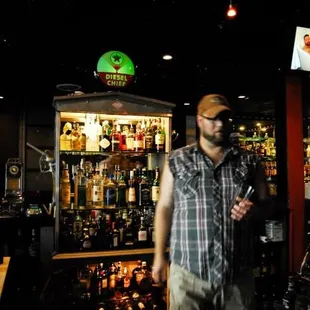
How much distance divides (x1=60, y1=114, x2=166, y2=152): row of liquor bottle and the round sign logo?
1.20 feet

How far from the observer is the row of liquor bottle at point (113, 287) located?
11.2 ft

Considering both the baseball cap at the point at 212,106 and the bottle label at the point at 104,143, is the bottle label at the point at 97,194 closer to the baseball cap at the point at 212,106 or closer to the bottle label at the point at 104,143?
the bottle label at the point at 104,143

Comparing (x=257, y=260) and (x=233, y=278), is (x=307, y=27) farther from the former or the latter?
(x=233, y=278)

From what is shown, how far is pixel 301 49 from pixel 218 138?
238cm

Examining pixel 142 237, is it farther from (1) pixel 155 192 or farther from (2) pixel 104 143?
(2) pixel 104 143

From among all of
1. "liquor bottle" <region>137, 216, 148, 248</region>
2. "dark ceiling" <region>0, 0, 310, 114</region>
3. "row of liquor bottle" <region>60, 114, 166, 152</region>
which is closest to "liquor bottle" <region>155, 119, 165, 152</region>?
"row of liquor bottle" <region>60, 114, 166, 152</region>

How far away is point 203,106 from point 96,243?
192cm

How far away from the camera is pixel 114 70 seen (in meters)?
3.54

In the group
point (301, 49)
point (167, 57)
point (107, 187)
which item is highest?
point (167, 57)

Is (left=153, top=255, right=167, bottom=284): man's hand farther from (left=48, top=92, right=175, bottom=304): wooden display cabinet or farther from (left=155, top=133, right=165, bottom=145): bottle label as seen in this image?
(left=155, top=133, right=165, bottom=145): bottle label

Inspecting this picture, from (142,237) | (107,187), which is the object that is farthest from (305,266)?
(107,187)

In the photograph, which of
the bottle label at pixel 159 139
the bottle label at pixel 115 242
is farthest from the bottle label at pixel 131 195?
the bottle label at pixel 159 139

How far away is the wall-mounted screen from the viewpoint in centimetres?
373

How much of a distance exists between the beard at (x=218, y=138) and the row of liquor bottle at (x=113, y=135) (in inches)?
65.5
